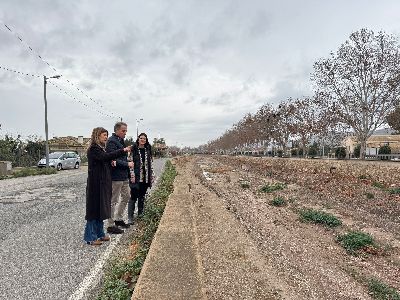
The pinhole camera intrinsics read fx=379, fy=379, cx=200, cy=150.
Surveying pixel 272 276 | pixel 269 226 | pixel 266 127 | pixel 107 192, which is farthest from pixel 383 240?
pixel 266 127

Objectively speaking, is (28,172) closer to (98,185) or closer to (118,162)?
(118,162)

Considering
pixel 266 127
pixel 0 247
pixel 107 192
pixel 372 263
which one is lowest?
pixel 372 263

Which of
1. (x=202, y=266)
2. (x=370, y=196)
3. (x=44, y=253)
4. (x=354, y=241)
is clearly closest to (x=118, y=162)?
(x=44, y=253)

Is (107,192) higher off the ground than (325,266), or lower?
higher

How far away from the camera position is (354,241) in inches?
270

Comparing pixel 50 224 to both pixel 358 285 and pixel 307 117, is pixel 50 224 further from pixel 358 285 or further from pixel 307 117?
pixel 307 117

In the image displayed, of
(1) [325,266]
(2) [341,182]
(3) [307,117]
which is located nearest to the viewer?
(1) [325,266]

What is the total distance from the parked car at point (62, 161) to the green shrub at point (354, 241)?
1137 inches

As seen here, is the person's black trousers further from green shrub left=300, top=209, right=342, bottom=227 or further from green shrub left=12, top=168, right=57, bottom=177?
green shrub left=12, top=168, right=57, bottom=177

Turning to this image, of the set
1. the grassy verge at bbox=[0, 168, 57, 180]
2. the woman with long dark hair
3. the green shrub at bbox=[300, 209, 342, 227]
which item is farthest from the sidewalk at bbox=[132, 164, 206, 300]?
the grassy verge at bbox=[0, 168, 57, 180]

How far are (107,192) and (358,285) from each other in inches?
152

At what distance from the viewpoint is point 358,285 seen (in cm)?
496

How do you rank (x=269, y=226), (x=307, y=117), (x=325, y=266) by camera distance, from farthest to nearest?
1. (x=307, y=117)
2. (x=269, y=226)
3. (x=325, y=266)

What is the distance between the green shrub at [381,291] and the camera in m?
4.54
